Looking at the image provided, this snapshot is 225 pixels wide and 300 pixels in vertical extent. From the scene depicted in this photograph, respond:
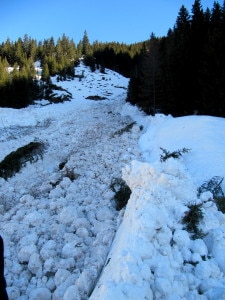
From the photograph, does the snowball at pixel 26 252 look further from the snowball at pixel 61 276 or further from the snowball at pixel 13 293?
the snowball at pixel 61 276

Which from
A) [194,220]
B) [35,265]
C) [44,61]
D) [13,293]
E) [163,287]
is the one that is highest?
[44,61]

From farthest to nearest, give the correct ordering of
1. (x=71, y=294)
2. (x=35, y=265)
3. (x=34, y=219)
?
(x=34, y=219)
(x=35, y=265)
(x=71, y=294)

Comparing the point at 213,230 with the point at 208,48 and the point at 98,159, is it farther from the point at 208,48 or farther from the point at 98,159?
the point at 208,48

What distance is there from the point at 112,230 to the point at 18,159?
9.51m

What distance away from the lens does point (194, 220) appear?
627cm

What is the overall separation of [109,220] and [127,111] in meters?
31.6

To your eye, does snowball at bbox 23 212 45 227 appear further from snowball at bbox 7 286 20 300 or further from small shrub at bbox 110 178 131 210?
snowball at bbox 7 286 20 300

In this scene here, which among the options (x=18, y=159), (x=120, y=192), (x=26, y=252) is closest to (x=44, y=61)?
(x=18, y=159)

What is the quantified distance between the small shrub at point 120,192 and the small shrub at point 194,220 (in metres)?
3.18

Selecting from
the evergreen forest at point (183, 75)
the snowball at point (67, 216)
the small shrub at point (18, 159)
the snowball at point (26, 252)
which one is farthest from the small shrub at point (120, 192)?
the evergreen forest at point (183, 75)

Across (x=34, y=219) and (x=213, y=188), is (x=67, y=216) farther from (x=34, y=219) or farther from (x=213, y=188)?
(x=213, y=188)

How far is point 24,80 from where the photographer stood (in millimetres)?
58219

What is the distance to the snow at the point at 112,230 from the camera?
5.00m

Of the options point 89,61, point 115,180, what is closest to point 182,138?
point 115,180
